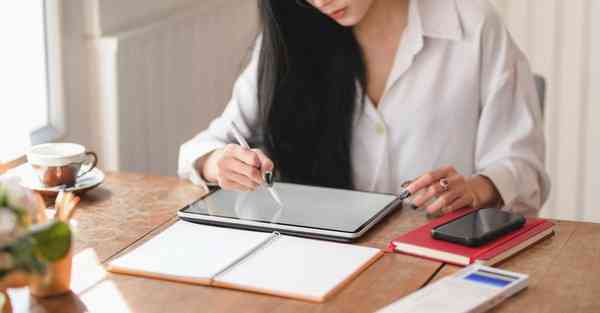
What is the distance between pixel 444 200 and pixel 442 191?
0.10ft

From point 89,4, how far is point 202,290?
3.56 ft

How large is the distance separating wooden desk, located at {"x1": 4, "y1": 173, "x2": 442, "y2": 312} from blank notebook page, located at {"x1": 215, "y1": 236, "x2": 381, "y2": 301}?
0.02 m

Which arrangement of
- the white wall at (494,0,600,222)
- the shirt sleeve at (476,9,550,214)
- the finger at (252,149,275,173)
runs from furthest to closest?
the white wall at (494,0,600,222) < the shirt sleeve at (476,9,550,214) < the finger at (252,149,275,173)

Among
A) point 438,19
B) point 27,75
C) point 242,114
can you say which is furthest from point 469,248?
point 27,75

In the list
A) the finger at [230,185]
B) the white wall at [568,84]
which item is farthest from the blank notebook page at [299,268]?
the white wall at [568,84]

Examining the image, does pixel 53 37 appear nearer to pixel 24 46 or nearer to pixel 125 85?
pixel 24 46

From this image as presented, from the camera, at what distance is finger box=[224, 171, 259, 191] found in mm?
1775

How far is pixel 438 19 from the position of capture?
2023 millimetres

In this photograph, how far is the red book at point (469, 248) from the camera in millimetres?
1486

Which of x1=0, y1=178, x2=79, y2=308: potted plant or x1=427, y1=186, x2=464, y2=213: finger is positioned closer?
x1=0, y1=178, x2=79, y2=308: potted plant

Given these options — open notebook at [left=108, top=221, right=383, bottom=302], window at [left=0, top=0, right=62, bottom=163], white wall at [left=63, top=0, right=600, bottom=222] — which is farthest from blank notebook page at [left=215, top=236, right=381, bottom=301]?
white wall at [left=63, top=0, right=600, bottom=222]

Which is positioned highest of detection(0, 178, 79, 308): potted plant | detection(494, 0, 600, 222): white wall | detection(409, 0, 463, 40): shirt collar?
detection(409, 0, 463, 40): shirt collar

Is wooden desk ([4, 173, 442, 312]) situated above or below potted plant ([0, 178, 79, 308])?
below

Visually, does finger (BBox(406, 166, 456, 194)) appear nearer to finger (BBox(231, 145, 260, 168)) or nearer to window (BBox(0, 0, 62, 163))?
finger (BBox(231, 145, 260, 168))
